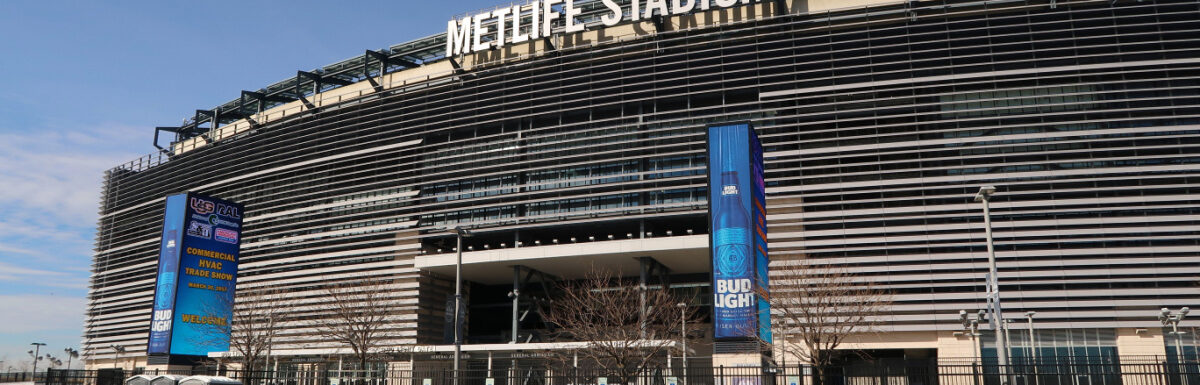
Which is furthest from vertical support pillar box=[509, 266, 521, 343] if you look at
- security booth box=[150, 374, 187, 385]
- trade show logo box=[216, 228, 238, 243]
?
security booth box=[150, 374, 187, 385]

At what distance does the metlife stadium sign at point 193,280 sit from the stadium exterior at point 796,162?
329 inches

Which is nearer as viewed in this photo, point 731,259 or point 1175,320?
point 1175,320

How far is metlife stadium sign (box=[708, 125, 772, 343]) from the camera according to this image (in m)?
41.9

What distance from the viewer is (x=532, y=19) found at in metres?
65.6

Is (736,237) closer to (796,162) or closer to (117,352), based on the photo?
(796,162)

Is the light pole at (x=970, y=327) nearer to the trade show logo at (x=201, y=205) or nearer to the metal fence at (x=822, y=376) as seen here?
the metal fence at (x=822, y=376)

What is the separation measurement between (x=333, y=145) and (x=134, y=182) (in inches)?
1209

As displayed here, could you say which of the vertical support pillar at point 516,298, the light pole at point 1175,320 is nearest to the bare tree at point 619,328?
the vertical support pillar at point 516,298

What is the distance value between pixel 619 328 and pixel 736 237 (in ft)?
24.2

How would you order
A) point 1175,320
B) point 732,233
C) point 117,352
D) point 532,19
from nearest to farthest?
point 1175,320 < point 732,233 < point 532,19 < point 117,352

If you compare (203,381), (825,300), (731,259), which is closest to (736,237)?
(731,259)

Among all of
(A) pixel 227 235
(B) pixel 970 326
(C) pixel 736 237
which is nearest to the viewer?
(C) pixel 736 237

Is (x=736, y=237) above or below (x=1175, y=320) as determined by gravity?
above

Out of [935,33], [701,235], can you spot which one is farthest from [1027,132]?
[701,235]
